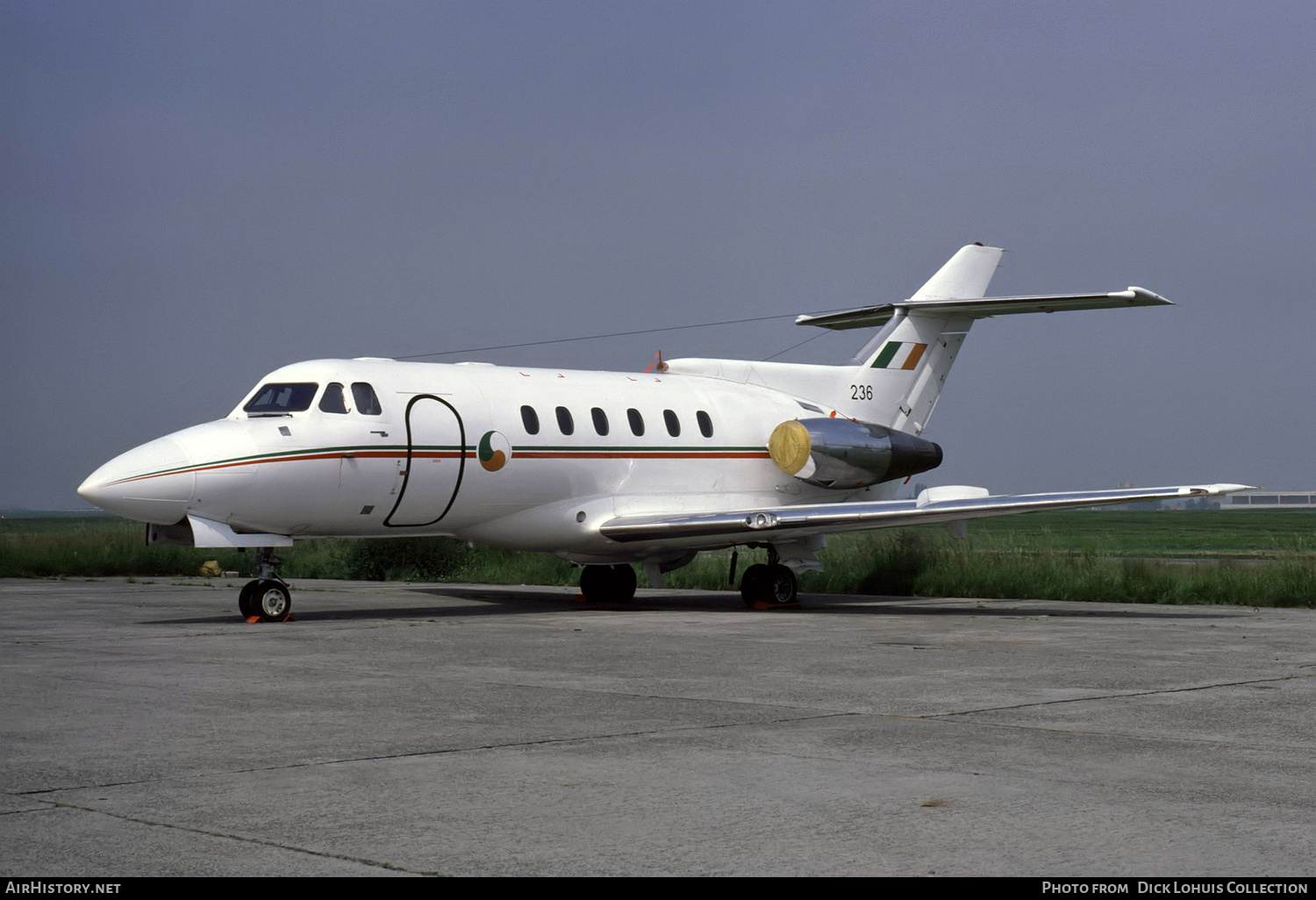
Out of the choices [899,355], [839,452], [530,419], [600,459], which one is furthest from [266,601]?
[899,355]

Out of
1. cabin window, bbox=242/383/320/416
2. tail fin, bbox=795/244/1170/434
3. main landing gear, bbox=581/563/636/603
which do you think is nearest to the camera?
cabin window, bbox=242/383/320/416

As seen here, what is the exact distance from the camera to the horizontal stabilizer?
68.0 feet

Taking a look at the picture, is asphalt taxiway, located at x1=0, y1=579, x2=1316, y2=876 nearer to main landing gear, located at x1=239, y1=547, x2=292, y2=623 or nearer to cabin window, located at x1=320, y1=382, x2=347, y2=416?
main landing gear, located at x1=239, y1=547, x2=292, y2=623

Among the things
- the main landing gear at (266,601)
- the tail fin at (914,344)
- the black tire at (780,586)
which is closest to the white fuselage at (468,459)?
the main landing gear at (266,601)

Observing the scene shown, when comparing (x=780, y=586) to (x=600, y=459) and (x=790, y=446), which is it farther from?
(x=600, y=459)

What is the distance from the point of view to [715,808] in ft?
20.5

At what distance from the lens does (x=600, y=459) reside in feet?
66.4

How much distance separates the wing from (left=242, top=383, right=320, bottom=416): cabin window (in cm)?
446

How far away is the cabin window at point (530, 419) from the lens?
1945 centimetres

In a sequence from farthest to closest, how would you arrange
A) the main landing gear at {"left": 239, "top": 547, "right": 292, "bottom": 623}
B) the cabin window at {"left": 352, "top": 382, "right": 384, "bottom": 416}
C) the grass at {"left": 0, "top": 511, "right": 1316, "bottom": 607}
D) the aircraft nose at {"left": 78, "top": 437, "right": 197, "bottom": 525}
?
the grass at {"left": 0, "top": 511, "right": 1316, "bottom": 607} < the cabin window at {"left": 352, "top": 382, "right": 384, "bottom": 416} < the main landing gear at {"left": 239, "top": 547, "right": 292, "bottom": 623} < the aircraft nose at {"left": 78, "top": 437, "right": 197, "bottom": 525}

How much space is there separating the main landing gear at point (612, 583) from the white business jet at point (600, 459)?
0.03 meters

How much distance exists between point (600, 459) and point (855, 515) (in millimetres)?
3695

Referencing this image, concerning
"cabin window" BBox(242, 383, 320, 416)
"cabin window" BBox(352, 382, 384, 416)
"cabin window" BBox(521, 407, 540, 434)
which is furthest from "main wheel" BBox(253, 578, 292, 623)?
"cabin window" BBox(521, 407, 540, 434)

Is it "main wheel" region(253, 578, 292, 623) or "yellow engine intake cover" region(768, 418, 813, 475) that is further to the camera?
"yellow engine intake cover" region(768, 418, 813, 475)
